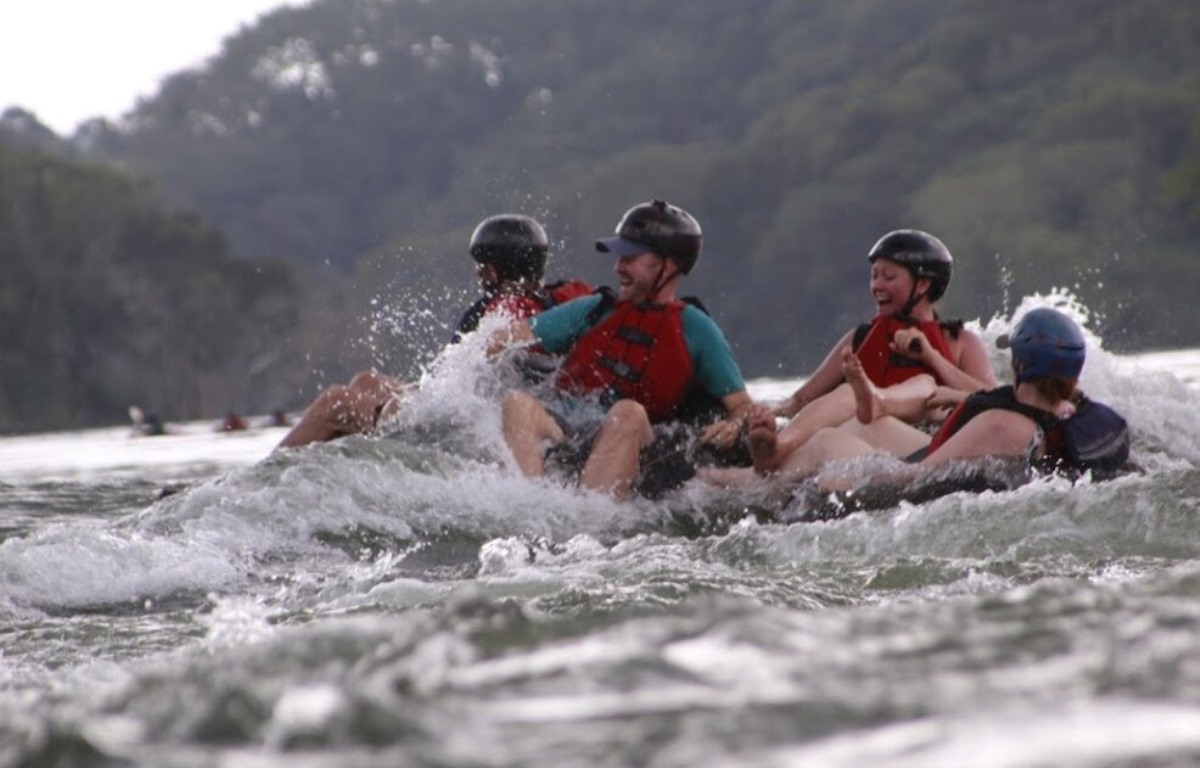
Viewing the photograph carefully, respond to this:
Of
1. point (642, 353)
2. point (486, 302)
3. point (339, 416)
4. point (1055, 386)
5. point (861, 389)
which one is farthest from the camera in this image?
point (486, 302)

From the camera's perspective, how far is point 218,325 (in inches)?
2090

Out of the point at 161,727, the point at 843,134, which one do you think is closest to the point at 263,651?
the point at 161,727

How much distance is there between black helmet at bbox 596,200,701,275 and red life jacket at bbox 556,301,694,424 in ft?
0.70

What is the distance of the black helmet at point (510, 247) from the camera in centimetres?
909

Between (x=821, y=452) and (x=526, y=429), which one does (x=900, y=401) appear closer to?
(x=821, y=452)

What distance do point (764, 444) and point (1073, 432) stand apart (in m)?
1.19

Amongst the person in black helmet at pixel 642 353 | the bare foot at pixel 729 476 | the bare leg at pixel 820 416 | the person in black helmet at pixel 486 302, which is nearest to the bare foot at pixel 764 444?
the bare foot at pixel 729 476

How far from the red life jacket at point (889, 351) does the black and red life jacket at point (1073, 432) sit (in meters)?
1.32

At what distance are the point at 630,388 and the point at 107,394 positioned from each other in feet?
136

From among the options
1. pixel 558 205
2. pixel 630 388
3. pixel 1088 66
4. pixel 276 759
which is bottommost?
pixel 276 759

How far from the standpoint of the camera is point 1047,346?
21.1 feet

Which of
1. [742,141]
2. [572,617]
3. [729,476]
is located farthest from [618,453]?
[742,141]

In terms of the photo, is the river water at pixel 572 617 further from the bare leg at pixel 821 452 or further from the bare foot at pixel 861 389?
the bare foot at pixel 861 389

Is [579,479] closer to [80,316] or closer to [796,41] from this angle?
[80,316]
